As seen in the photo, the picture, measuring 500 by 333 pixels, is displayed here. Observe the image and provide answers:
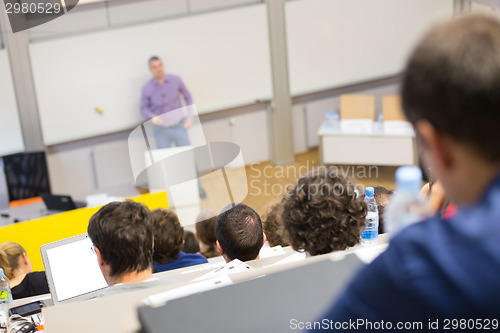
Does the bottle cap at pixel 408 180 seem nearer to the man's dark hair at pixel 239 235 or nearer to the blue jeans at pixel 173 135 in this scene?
the man's dark hair at pixel 239 235

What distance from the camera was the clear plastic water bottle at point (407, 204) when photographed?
713mm

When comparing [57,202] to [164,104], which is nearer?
[57,202]

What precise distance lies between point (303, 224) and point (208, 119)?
6029 mm

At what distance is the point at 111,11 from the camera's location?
23.4 ft

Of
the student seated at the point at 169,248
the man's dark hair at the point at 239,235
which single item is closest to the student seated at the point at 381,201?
the man's dark hair at the point at 239,235

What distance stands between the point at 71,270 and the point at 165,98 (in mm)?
4407

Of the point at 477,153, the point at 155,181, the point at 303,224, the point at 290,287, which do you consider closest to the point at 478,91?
the point at 477,153

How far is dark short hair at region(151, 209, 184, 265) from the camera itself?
141 inches

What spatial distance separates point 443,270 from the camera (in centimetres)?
62

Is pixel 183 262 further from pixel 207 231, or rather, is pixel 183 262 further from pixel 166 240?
pixel 207 231

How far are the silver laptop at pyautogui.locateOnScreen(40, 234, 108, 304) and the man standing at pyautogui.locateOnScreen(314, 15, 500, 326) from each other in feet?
8.95

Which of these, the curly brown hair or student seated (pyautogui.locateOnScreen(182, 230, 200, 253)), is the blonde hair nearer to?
student seated (pyautogui.locateOnScreen(182, 230, 200, 253))

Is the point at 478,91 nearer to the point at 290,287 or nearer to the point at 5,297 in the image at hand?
the point at 290,287

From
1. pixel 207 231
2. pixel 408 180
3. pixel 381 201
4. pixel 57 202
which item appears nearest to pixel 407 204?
pixel 408 180
